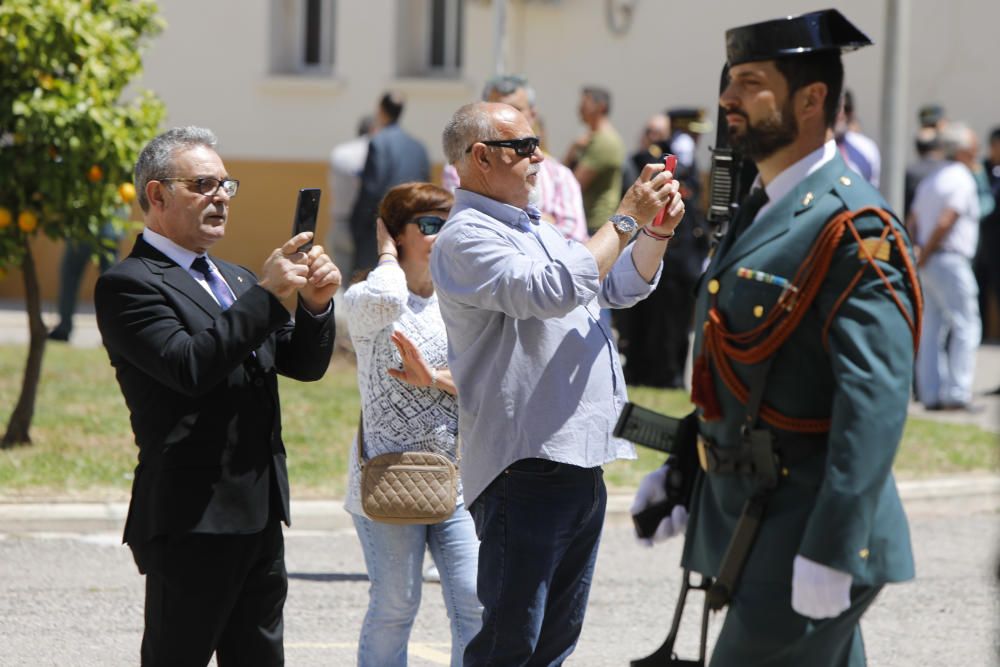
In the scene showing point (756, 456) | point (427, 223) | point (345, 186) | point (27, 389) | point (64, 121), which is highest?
point (64, 121)

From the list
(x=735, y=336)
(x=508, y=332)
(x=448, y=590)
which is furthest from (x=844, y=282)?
(x=448, y=590)

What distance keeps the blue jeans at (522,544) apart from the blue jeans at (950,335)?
831cm

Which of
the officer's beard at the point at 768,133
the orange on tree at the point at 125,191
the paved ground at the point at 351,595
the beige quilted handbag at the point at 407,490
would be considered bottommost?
the paved ground at the point at 351,595

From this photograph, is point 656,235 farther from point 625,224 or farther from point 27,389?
point 27,389

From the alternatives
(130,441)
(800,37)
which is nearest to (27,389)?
(130,441)

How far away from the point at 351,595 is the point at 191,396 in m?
3.04

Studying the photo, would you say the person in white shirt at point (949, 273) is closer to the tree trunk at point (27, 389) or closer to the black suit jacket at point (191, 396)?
the tree trunk at point (27, 389)

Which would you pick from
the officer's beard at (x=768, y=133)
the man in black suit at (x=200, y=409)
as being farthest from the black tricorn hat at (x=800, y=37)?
the man in black suit at (x=200, y=409)

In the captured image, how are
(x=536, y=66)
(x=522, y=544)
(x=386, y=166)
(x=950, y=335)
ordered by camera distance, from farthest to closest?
(x=536, y=66) → (x=386, y=166) → (x=950, y=335) → (x=522, y=544)

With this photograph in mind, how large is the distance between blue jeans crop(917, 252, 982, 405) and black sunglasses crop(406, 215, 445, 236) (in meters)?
7.65

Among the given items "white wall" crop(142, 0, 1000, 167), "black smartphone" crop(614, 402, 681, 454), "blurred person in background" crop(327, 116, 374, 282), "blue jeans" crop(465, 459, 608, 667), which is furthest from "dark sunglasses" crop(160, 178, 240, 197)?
"white wall" crop(142, 0, 1000, 167)

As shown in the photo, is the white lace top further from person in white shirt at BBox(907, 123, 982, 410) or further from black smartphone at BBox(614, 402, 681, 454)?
person in white shirt at BBox(907, 123, 982, 410)

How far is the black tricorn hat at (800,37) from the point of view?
337cm

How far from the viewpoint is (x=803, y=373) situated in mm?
3361
